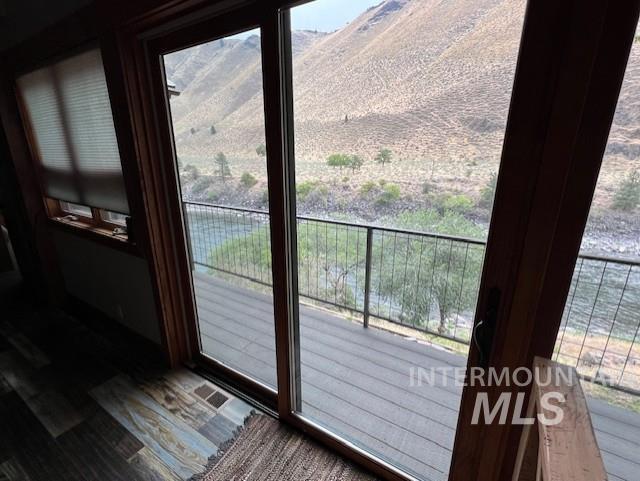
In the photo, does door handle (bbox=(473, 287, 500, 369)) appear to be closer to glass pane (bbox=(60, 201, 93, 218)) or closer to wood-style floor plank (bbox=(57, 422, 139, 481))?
wood-style floor plank (bbox=(57, 422, 139, 481))

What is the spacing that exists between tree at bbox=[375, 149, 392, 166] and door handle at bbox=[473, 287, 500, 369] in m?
0.86

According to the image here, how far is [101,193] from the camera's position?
2.13 meters

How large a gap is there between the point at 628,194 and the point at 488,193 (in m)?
0.37

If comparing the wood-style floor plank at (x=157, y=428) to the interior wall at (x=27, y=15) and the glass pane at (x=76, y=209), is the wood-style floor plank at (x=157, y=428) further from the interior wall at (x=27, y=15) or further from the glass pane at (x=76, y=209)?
the interior wall at (x=27, y=15)

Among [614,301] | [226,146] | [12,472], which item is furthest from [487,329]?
[12,472]

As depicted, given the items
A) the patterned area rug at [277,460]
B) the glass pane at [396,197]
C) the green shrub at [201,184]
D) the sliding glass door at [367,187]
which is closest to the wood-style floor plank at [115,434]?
the patterned area rug at [277,460]

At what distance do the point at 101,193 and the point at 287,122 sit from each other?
1639 millimetres

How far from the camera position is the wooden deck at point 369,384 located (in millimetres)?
925

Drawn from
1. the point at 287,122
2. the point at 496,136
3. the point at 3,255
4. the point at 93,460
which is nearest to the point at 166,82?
the point at 287,122

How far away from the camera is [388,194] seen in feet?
5.98

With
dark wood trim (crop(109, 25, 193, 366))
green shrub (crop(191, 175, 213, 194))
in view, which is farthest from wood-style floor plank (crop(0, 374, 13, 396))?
green shrub (crop(191, 175, 213, 194))

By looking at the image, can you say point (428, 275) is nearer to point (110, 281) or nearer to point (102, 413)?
point (102, 413)

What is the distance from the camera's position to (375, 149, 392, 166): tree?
152cm

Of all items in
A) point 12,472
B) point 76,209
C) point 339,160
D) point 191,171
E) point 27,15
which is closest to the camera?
point 12,472
